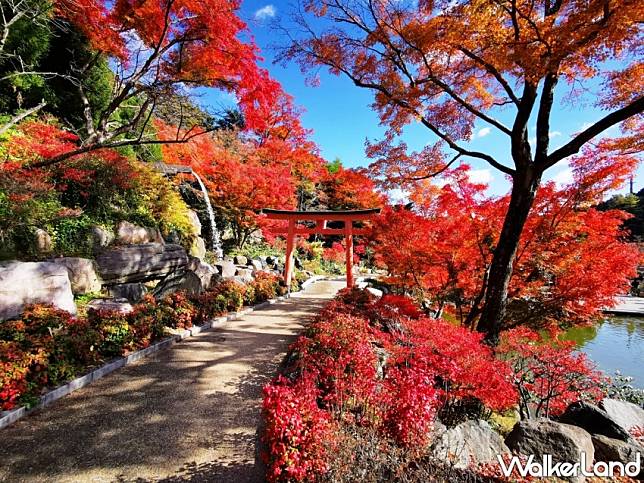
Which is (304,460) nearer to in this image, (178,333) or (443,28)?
(178,333)

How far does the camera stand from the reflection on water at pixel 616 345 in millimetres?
8974

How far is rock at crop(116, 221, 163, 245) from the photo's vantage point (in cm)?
926

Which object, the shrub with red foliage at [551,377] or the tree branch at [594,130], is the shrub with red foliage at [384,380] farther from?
the tree branch at [594,130]

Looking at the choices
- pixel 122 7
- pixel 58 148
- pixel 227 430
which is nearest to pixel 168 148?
pixel 58 148

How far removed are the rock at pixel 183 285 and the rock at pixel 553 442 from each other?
7110mm

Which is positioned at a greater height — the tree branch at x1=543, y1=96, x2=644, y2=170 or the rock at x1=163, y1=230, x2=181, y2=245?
the tree branch at x1=543, y1=96, x2=644, y2=170

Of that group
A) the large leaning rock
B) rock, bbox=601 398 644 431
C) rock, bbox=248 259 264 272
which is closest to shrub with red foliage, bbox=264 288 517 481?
rock, bbox=601 398 644 431

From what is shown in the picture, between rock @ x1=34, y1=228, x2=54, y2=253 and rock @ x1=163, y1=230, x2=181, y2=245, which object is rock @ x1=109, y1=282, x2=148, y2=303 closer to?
rock @ x1=34, y1=228, x2=54, y2=253

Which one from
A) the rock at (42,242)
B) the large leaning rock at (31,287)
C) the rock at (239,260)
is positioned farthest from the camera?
the rock at (239,260)

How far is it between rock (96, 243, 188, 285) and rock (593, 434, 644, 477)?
32.5 feet

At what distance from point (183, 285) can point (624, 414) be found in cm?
901

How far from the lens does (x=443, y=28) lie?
5.18 meters

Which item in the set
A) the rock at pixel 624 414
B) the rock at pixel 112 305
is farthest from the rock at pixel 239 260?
the rock at pixel 624 414

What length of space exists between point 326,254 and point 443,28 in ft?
67.9
